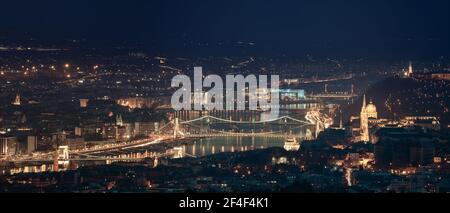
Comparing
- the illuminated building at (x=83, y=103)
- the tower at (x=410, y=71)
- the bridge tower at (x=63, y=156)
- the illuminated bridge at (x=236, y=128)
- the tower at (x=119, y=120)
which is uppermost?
the tower at (x=410, y=71)

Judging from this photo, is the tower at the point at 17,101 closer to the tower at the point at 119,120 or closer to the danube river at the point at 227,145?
the tower at the point at 119,120

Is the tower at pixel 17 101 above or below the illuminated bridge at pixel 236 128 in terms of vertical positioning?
above

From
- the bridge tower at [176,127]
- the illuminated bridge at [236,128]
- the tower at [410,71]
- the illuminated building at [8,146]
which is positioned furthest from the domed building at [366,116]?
the illuminated building at [8,146]

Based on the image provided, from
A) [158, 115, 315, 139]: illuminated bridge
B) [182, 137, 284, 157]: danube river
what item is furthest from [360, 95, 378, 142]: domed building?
[182, 137, 284, 157]: danube river

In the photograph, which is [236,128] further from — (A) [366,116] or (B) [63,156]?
(B) [63,156]

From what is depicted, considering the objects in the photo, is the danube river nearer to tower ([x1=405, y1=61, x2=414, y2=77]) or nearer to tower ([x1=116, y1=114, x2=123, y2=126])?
tower ([x1=116, y1=114, x2=123, y2=126])

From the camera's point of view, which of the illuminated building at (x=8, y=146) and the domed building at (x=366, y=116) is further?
the domed building at (x=366, y=116)
